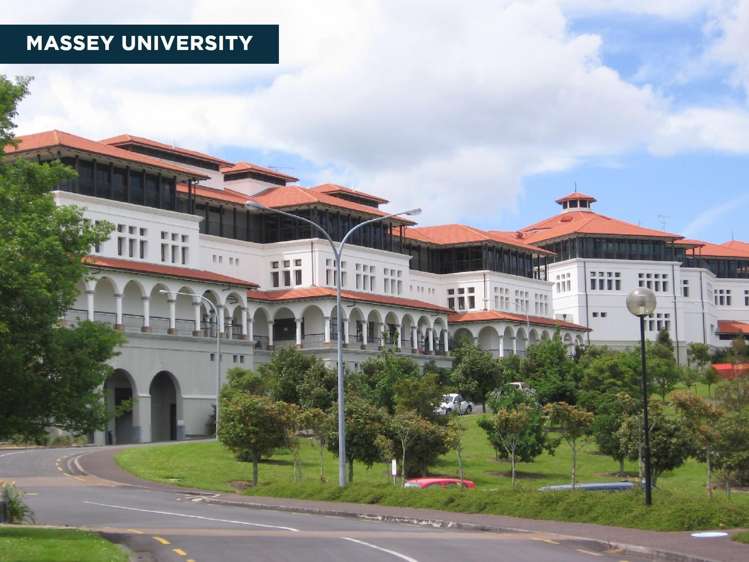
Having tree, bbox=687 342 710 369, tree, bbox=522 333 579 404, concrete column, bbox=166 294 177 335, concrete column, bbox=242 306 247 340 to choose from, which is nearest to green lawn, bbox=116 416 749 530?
tree, bbox=522 333 579 404

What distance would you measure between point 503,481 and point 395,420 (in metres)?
9.43

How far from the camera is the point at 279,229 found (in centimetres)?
9869

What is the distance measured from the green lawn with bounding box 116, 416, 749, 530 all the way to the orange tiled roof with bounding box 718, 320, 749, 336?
71.7 meters

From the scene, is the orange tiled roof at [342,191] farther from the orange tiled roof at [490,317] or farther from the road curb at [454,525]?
the road curb at [454,525]

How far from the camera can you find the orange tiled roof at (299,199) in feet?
312

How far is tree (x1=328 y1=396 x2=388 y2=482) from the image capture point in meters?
48.6

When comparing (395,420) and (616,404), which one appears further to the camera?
(616,404)

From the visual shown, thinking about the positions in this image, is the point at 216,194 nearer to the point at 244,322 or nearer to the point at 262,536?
the point at 244,322

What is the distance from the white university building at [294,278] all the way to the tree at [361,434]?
11.1 metres

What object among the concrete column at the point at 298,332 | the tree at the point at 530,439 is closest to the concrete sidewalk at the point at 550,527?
the tree at the point at 530,439

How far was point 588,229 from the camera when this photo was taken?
12925 cm

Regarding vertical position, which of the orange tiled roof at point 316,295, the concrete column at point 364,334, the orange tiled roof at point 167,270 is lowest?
the concrete column at point 364,334

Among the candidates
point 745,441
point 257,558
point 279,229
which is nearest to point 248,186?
point 279,229

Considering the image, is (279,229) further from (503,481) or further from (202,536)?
(202,536)
